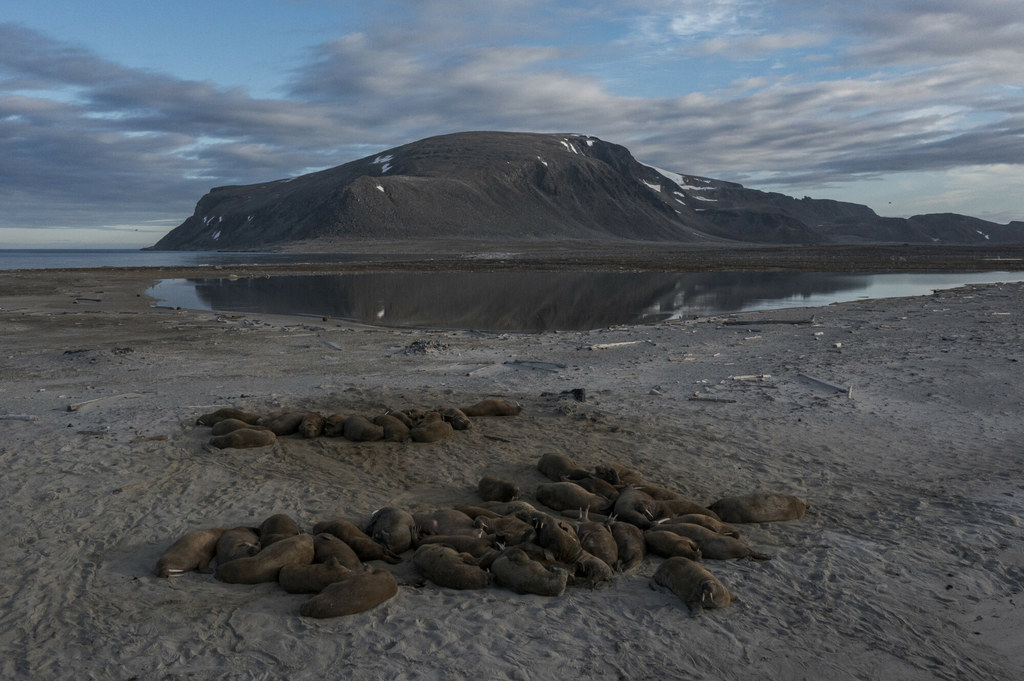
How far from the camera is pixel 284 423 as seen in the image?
9969 mm

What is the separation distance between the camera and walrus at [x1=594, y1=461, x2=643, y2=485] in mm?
8203

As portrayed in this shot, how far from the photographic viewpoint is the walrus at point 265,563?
19.4 ft

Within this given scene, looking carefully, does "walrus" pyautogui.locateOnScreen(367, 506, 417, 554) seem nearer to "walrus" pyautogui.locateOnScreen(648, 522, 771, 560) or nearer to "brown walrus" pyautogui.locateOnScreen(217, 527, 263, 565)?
"brown walrus" pyautogui.locateOnScreen(217, 527, 263, 565)

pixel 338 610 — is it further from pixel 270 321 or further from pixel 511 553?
pixel 270 321

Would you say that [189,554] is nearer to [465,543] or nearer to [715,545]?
[465,543]

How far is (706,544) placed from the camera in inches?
255

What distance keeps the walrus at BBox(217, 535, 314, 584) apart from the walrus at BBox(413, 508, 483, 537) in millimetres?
1148

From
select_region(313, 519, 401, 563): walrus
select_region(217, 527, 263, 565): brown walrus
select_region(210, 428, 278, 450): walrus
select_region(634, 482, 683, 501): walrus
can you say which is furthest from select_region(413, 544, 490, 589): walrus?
select_region(210, 428, 278, 450): walrus

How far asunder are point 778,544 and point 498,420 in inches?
202

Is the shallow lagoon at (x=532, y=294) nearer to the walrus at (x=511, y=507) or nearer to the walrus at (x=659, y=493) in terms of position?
the walrus at (x=659, y=493)

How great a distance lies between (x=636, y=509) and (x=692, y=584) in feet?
5.37

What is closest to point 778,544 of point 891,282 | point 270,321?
point 270,321

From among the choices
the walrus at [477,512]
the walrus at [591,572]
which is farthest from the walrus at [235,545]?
the walrus at [591,572]

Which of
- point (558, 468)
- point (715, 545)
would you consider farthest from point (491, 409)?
point (715, 545)
